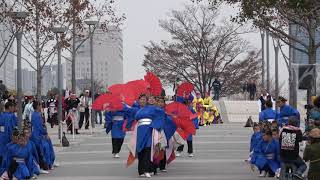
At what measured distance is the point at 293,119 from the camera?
13570 millimetres

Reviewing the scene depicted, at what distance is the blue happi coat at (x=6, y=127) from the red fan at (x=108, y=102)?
198cm

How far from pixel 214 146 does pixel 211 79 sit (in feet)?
111

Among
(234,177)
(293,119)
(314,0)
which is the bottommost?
(234,177)

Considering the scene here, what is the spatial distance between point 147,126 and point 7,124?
9.70 ft

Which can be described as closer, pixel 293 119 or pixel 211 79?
pixel 293 119

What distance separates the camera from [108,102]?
696 inches

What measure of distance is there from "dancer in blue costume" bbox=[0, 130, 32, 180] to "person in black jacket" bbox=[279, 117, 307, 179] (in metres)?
5.11

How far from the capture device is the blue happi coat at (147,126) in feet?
52.7

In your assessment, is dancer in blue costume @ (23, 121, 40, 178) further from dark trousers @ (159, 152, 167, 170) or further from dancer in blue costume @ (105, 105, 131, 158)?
dancer in blue costume @ (105, 105, 131, 158)

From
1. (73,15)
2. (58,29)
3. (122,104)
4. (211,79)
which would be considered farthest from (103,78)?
(122,104)

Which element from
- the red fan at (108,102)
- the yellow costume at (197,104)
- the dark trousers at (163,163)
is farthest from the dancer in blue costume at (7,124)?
the yellow costume at (197,104)

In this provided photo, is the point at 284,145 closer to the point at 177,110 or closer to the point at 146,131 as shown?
the point at 146,131

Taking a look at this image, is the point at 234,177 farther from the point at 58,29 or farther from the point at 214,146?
the point at 58,29

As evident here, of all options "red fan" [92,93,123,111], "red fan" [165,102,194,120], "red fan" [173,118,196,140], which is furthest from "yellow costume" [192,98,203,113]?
"red fan" [165,102,194,120]
